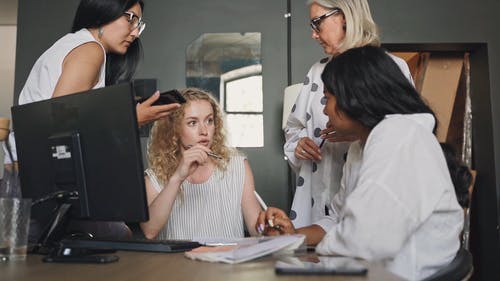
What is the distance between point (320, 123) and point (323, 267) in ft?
4.50

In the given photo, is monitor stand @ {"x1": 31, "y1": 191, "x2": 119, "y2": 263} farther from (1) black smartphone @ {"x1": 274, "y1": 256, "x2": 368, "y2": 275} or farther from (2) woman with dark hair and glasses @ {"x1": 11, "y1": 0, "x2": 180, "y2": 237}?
(1) black smartphone @ {"x1": 274, "y1": 256, "x2": 368, "y2": 275}

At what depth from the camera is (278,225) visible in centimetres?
142

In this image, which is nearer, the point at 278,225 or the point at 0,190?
the point at 278,225

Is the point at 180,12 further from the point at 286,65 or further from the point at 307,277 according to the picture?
the point at 307,277

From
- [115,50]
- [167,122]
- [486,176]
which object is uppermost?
[115,50]

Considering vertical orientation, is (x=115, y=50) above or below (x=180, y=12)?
below

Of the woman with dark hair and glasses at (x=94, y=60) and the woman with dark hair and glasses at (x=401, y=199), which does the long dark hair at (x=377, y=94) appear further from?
the woman with dark hair and glasses at (x=94, y=60)

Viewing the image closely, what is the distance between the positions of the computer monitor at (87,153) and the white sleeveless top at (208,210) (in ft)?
2.18

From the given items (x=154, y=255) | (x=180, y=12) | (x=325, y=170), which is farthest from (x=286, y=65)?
(x=154, y=255)

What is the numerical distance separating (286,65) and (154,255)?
254cm

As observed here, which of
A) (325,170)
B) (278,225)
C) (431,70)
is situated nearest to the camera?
(278,225)

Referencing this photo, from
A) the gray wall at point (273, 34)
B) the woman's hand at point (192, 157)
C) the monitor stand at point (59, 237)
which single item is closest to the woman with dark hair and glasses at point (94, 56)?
the woman's hand at point (192, 157)

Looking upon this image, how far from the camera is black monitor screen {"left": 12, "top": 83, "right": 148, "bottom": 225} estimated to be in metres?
1.20

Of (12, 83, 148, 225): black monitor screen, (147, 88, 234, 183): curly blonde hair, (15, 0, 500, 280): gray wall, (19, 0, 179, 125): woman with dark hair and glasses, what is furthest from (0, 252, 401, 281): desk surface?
(15, 0, 500, 280): gray wall
